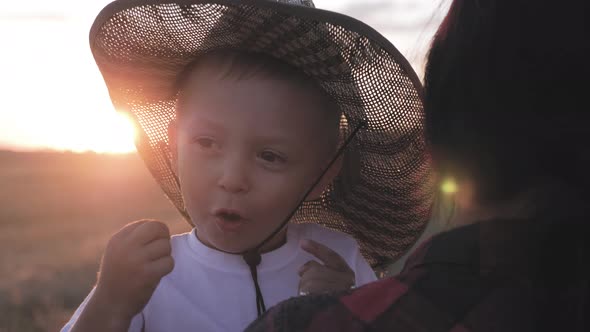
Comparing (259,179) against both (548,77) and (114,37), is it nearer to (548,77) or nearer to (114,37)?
(114,37)

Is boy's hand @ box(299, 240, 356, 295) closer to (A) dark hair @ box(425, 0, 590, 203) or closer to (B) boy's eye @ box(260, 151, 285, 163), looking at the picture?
(B) boy's eye @ box(260, 151, 285, 163)

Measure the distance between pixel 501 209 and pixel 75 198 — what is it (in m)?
8.68

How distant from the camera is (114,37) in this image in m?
2.27

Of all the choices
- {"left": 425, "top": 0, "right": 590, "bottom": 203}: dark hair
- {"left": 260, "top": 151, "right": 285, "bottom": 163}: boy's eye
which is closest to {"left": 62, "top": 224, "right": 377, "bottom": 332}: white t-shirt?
{"left": 260, "top": 151, "right": 285, "bottom": 163}: boy's eye

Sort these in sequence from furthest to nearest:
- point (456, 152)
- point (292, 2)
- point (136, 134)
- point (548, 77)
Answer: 1. point (136, 134)
2. point (292, 2)
3. point (456, 152)
4. point (548, 77)

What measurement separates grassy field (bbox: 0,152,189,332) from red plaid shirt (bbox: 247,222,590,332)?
366 cm

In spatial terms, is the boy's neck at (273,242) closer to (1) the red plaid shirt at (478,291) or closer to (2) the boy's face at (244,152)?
(2) the boy's face at (244,152)

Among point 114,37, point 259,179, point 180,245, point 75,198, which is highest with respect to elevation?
point 114,37

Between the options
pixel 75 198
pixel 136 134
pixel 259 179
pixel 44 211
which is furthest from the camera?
pixel 75 198

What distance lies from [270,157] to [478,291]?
45.7 inches

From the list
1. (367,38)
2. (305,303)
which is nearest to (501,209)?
(305,303)

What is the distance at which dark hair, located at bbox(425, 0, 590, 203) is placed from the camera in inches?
46.4

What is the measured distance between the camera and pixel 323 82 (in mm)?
2322

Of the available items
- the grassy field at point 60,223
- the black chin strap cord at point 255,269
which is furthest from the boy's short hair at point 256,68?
the grassy field at point 60,223
